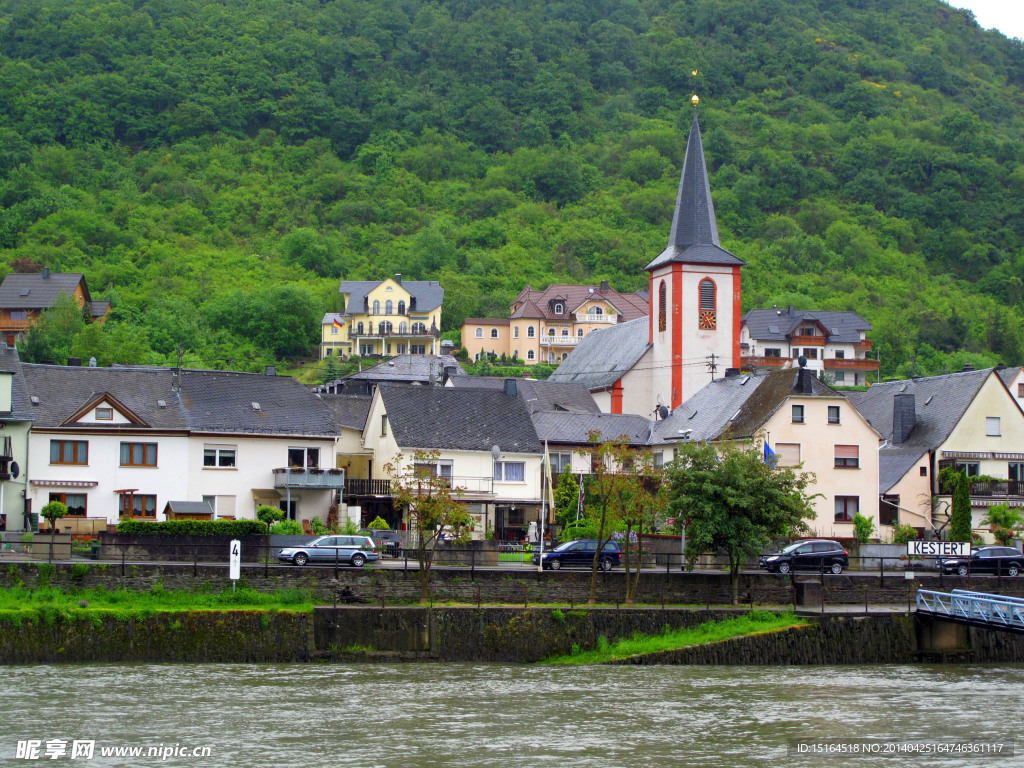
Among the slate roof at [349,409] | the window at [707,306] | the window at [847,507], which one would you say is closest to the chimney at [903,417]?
the window at [847,507]

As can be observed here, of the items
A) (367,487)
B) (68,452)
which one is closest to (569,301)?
(367,487)

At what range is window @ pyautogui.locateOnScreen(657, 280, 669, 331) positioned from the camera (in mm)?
87562

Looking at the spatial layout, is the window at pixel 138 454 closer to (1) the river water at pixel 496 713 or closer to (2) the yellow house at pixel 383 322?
(1) the river water at pixel 496 713

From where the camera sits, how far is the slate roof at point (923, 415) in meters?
63.4

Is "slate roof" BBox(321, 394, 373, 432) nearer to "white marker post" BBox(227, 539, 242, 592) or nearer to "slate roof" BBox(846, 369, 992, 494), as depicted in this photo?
"slate roof" BBox(846, 369, 992, 494)

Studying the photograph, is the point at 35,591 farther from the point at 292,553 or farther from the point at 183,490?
the point at 183,490

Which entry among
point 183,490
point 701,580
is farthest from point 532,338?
point 701,580

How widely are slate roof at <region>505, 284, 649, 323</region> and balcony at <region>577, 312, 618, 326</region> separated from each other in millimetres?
822

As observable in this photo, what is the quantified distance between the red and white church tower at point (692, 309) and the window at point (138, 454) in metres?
38.9

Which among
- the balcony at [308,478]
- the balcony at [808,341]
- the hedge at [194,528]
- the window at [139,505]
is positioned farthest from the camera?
the balcony at [808,341]

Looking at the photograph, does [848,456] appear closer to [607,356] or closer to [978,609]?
[978,609]

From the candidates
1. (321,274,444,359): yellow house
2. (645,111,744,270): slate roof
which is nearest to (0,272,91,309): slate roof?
(321,274,444,359): yellow house

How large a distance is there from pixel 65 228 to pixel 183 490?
13649 cm

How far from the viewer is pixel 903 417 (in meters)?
66.5
